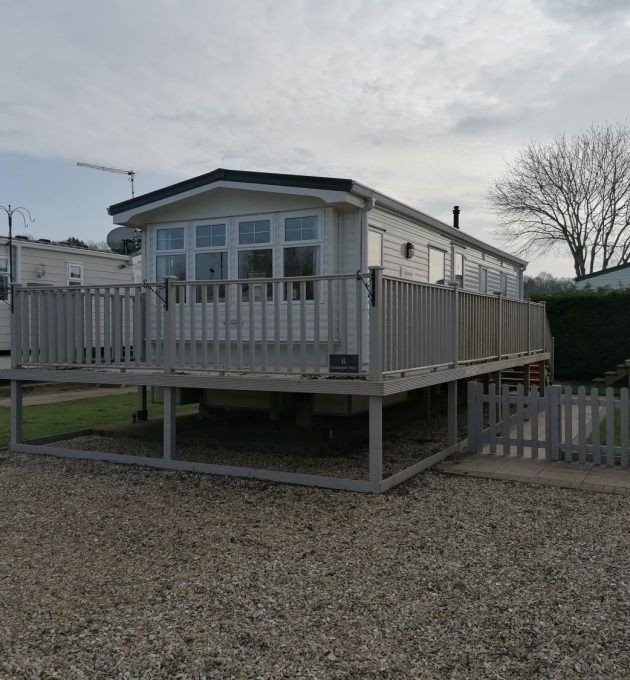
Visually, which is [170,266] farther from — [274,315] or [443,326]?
[443,326]

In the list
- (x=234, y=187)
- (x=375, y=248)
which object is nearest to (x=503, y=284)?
(x=375, y=248)

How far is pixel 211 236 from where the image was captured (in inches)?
364

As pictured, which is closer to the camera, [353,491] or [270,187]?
[353,491]

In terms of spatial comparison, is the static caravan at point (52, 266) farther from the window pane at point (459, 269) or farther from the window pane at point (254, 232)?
the window pane at point (459, 269)

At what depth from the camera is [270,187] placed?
8.45m

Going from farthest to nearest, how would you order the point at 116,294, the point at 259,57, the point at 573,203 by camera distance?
the point at 573,203 → the point at 259,57 → the point at 116,294

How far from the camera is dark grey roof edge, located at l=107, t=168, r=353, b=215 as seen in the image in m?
8.00

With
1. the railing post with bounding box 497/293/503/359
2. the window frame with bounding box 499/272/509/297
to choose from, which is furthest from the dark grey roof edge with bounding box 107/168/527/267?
the window frame with bounding box 499/272/509/297

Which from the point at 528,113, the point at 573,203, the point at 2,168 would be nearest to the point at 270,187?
the point at 528,113

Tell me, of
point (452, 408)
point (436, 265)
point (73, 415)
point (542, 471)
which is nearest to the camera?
point (542, 471)

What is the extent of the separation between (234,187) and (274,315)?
9.32ft

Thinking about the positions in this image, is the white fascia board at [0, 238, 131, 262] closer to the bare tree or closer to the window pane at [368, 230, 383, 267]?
the window pane at [368, 230, 383, 267]

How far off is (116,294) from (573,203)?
1085 inches

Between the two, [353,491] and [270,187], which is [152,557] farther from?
[270,187]
